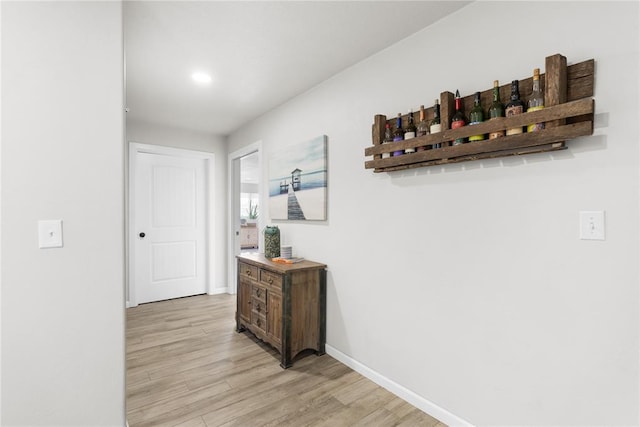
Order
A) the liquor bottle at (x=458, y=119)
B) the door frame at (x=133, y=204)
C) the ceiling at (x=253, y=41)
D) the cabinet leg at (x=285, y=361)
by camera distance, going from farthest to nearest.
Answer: the door frame at (x=133, y=204), the cabinet leg at (x=285, y=361), the ceiling at (x=253, y=41), the liquor bottle at (x=458, y=119)

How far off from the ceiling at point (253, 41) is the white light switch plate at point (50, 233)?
1298 millimetres

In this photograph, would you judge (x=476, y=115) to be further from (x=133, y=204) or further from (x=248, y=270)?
(x=133, y=204)

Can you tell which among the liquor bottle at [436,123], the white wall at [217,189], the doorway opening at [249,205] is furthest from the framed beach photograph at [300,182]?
the doorway opening at [249,205]

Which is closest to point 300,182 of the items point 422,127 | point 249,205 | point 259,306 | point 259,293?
point 259,293

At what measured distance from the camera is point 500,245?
1.67 m

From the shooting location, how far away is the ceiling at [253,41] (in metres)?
1.86

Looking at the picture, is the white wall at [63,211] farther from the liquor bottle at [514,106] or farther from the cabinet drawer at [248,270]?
the liquor bottle at [514,106]

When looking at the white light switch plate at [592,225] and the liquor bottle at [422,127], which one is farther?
the liquor bottle at [422,127]

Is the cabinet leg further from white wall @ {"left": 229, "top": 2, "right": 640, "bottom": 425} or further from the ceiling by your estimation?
the ceiling

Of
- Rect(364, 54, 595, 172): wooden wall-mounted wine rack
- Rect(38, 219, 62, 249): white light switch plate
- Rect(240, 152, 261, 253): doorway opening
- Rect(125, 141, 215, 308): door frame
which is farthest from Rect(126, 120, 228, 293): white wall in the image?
Rect(240, 152, 261, 253): doorway opening

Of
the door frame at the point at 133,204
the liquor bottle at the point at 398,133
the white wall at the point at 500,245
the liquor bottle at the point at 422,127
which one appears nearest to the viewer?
the white wall at the point at 500,245

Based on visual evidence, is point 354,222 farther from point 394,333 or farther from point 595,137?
point 595,137

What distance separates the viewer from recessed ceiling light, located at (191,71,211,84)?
2.72 meters

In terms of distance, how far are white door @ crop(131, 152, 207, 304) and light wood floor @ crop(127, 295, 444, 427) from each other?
126 centimetres
